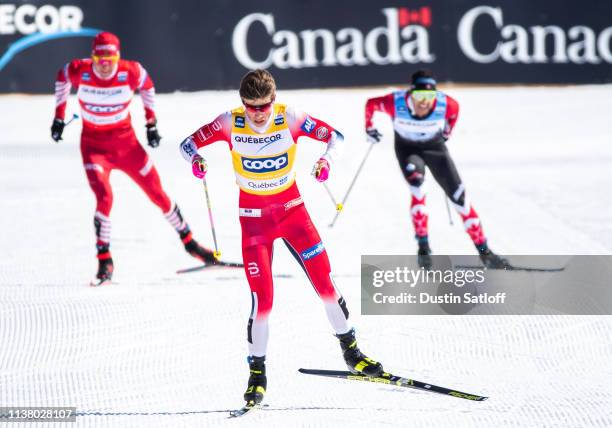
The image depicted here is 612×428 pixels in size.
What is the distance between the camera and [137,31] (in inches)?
683

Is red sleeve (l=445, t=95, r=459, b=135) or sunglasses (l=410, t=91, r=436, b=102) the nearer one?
sunglasses (l=410, t=91, r=436, b=102)

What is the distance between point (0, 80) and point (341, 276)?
1072 centimetres

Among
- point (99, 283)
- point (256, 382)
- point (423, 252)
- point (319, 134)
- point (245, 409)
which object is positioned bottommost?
point (245, 409)

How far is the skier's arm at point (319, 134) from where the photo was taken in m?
6.25

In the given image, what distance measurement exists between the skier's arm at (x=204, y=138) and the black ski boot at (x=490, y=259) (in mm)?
3597

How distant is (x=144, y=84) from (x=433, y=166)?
2784 millimetres

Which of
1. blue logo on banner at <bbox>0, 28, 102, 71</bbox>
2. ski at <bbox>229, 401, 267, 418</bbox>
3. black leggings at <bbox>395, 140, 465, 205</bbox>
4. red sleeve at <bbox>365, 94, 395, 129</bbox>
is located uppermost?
blue logo on banner at <bbox>0, 28, 102, 71</bbox>

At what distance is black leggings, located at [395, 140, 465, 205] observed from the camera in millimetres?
9203

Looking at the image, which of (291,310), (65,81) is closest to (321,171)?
(291,310)

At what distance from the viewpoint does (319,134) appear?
21.1ft

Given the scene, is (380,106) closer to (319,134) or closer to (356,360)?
(319,134)

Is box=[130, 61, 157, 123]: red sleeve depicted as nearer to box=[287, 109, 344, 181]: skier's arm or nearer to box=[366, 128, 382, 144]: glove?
box=[366, 128, 382, 144]: glove

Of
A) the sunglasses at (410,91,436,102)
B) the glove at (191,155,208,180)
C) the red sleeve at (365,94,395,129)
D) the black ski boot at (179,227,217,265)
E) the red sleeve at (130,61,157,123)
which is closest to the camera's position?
the glove at (191,155,208,180)

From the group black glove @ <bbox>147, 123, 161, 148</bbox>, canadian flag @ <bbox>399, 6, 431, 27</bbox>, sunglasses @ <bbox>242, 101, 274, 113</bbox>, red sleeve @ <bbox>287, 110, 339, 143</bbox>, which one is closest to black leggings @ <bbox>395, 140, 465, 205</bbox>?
black glove @ <bbox>147, 123, 161, 148</bbox>
